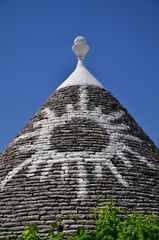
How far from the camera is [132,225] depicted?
25.6ft

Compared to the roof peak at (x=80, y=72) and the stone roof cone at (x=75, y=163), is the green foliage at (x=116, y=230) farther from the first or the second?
the roof peak at (x=80, y=72)

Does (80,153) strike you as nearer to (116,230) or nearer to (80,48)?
(116,230)

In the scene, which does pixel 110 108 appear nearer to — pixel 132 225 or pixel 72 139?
pixel 72 139

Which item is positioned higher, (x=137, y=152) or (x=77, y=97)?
(x=77, y=97)

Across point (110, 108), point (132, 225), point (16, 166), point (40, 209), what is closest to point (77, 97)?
point (110, 108)

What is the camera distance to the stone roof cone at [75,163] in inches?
381

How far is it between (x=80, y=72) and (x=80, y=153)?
3.59 m

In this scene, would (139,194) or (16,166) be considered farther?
(16,166)

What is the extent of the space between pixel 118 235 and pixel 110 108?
5384 mm

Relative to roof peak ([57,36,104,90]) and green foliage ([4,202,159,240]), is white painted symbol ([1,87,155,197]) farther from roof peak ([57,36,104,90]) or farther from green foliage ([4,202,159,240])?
green foliage ([4,202,159,240])

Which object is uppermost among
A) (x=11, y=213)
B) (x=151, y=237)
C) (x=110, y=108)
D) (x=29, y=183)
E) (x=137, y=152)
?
(x=110, y=108)

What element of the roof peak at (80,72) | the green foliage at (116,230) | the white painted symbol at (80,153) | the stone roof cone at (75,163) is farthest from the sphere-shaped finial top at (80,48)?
the green foliage at (116,230)

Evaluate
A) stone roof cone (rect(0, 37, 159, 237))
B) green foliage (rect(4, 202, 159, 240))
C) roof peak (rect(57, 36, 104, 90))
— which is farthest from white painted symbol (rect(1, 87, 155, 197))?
green foliage (rect(4, 202, 159, 240))

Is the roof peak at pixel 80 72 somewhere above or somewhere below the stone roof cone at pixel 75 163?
above
